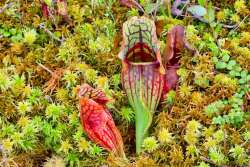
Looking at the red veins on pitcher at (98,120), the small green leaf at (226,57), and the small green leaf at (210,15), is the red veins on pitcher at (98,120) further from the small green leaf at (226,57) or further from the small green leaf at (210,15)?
the small green leaf at (210,15)

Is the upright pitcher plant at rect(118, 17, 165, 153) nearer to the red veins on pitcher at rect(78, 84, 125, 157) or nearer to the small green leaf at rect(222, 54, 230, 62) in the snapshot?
the red veins on pitcher at rect(78, 84, 125, 157)

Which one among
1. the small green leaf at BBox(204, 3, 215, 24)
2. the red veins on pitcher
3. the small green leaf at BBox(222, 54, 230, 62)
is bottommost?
the red veins on pitcher

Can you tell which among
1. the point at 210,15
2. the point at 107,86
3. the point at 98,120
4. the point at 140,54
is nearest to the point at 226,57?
the point at 210,15

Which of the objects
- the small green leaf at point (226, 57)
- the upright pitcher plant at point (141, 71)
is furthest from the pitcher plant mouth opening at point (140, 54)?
the small green leaf at point (226, 57)

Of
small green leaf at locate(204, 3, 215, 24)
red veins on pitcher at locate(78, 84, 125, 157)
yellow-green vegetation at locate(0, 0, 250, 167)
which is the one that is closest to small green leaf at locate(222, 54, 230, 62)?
yellow-green vegetation at locate(0, 0, 250, 167)

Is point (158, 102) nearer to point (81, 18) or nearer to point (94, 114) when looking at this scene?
point (94, 114)

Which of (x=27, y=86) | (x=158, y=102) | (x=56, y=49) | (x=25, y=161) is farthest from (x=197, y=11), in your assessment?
(x=25, y=161)

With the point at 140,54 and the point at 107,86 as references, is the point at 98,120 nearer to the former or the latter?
the point at 107,86
